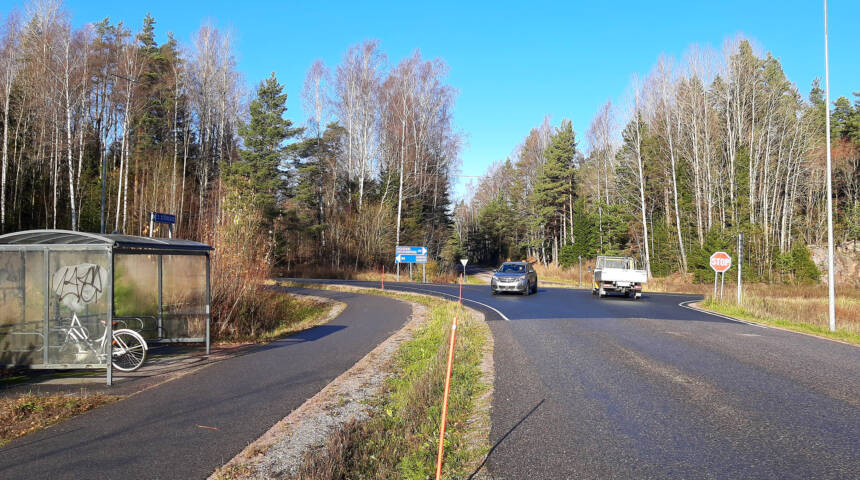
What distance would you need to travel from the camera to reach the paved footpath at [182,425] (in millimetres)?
4980

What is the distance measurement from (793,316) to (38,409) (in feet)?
76.7

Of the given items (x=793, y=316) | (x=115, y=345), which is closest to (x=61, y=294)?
(x=115, y=345)

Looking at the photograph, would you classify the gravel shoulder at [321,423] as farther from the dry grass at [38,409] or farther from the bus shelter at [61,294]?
the bus shelter at [61,294]

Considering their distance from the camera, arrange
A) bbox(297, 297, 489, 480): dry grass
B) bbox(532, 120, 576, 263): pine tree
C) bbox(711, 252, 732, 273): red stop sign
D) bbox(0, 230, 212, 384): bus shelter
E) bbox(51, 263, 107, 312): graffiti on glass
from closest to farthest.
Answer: bbox(297, 297, 489, 480): dry grass
bbox(0, 230, 212, 384): bus shelter
bbox(51, 263, 107, 312): graffiti on glass
bbox(711, 252, 732, 273): red stop sign
bbox(532, 120, 576, 263): pine tree

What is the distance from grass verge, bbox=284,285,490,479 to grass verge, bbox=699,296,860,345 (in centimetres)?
1145

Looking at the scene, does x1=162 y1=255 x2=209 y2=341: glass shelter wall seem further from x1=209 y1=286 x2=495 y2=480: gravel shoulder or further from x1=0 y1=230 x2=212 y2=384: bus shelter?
x1=209 y1=286 x2=495 y2=480: gravel shoulder

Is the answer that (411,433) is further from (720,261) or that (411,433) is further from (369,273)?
(369,273)

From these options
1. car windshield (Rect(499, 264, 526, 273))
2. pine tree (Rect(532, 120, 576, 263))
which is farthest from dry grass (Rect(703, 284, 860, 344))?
pine tree (Rect(532, 120, 576, 263))

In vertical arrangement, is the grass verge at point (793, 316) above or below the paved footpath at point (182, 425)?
below

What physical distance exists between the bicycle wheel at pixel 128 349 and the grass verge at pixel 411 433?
4382mm

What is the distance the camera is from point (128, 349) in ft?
30.4

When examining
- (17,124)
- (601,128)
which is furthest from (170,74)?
(601,128)

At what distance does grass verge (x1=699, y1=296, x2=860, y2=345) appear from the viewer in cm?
1574

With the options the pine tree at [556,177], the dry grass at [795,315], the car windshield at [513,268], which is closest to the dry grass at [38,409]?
the dry grass at [795,315]
